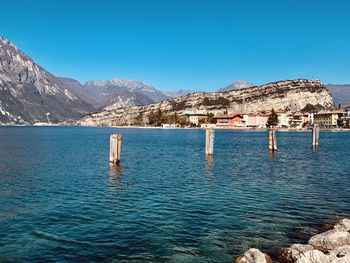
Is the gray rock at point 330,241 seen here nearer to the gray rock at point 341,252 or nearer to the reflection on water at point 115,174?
the gray rock at point 341,252

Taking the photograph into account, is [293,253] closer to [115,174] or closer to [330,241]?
[330,241]

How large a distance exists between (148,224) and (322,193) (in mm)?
16910

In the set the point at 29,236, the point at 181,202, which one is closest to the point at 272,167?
the point at 181,202

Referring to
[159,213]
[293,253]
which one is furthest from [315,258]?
[159,213]

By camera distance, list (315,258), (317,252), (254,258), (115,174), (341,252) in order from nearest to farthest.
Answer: (315,258) → (317,252) → (254,258) → (341,252) → (115,174)

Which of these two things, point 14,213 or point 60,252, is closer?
point 60,252

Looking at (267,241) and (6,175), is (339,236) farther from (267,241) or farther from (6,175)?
(6,175)

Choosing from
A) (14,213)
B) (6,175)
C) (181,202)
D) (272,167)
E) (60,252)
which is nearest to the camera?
(60,252)

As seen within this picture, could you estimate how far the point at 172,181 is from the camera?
37094 millimetres

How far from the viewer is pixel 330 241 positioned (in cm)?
1755

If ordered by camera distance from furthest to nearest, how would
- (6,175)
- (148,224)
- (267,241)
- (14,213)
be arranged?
(6,175) < (14,213) < (148,224) < (267,241)

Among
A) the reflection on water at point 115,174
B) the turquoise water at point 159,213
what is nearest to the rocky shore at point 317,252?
the turquoise water at point 159,213

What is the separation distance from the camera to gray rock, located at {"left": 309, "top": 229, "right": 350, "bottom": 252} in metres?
17.4

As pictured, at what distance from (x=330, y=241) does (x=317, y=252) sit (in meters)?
3.02
